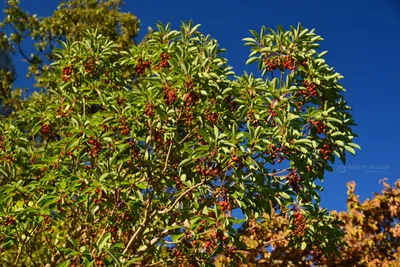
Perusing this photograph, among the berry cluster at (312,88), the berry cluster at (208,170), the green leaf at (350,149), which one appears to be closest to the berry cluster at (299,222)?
the green leaf at (350,149)

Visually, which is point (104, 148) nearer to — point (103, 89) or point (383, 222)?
point (103, 89)

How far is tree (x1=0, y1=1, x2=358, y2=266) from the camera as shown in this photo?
612cm

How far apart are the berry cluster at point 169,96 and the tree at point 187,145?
30 mm

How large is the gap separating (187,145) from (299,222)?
2.40 metres

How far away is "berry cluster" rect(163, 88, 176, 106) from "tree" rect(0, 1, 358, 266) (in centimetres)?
3

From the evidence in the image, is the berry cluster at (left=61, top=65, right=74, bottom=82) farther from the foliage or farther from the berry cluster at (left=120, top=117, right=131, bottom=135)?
the foliage

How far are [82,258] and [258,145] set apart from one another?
9.43 ft

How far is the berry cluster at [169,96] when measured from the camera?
21.0 feet

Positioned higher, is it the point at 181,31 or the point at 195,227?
the point at 181,31

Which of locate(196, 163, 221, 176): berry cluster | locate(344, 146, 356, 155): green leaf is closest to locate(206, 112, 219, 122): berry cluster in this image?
locate(196, 163, 221, 176): berry cluster

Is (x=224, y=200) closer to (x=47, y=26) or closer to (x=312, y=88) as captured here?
A: (x=312, y=88)

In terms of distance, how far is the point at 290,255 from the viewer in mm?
12203

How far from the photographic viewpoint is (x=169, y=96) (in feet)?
21.1

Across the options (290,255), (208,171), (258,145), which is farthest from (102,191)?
(290,255)
